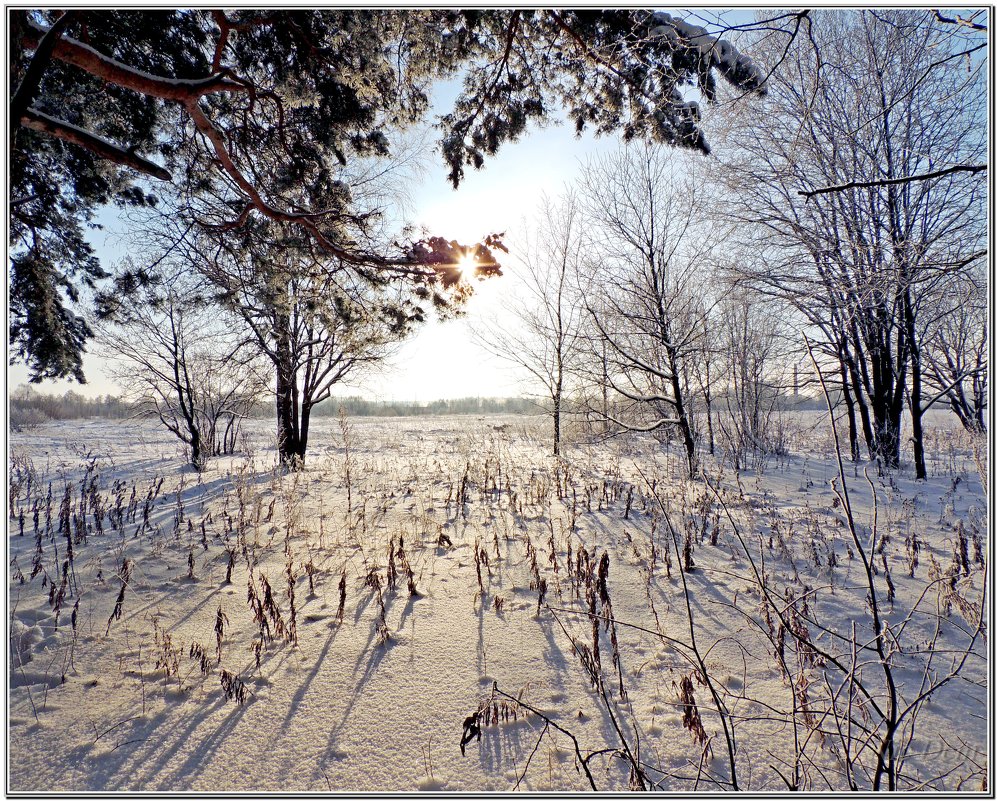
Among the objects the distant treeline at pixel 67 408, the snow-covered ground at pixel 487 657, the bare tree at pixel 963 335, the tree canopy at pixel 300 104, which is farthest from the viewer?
the distant treeline at pixel 67 408

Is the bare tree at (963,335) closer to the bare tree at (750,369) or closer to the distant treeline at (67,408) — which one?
the bare tree at (750,369)

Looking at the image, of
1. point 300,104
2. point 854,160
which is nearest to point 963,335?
point 854,160

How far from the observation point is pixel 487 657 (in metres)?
2.47

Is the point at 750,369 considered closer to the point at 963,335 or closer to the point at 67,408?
the point at 963,335

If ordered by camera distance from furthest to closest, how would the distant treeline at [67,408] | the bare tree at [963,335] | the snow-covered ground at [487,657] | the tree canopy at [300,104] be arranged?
the distant treeline at [67,408] < the bare tree at [963,335] < the tree canopy at [300,104] < the snow-covered ground at [487,657]

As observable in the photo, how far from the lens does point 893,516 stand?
5.12m

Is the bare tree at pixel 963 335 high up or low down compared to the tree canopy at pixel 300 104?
down

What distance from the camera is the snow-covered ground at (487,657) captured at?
171cm

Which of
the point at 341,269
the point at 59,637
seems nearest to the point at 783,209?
the point at 341,269

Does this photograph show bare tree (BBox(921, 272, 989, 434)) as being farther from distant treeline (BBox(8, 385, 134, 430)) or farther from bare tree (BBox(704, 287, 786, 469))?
distant treeline (BBox(8, 385, 134, 430))

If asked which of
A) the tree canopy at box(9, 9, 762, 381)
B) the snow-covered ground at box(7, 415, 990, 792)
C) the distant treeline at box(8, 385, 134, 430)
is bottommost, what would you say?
the snow-covered ground at box(7, 415, 990, 792)

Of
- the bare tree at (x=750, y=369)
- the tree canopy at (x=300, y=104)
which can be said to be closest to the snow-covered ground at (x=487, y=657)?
the tree canopy at (x=300, y=104)

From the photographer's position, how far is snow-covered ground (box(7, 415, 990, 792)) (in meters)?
1.71

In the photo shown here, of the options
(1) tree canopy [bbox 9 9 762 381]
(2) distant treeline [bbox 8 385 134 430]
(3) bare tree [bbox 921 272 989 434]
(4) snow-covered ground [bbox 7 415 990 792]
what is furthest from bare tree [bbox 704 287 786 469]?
(2) distant treeline [bbox 8 385 134 430]
